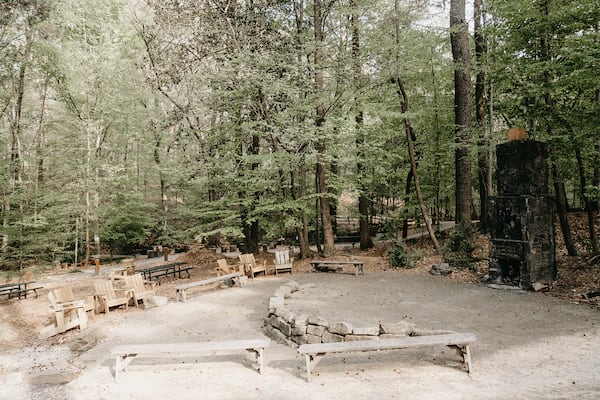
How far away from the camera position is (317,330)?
5977 mm

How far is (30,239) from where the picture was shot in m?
12.6

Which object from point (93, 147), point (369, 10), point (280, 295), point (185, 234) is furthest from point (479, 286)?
point (93, 147)

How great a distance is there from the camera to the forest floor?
4551 mm

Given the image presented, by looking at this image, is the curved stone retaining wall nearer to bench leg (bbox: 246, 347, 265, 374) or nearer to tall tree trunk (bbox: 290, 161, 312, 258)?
bench leg (bbox: 246, 347, 265, 374)

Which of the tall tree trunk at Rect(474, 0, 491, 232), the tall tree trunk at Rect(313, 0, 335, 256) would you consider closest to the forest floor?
the tall tree trunk at Rect(313, 0, 335, 256)

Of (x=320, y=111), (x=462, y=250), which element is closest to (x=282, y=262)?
(x=320, y=111)

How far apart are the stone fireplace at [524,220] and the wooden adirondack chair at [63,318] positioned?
985cm

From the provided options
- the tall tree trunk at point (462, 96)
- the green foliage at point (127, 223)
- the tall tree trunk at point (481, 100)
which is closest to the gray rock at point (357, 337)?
the tall tree trunk at point (462, 96)

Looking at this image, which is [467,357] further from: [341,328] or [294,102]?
[294,102]

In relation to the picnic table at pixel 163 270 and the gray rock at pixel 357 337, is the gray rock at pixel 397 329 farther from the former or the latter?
the picnic table at pixel 163 270

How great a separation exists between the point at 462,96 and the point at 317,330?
10900 mm

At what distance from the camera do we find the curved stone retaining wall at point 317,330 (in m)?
5.65

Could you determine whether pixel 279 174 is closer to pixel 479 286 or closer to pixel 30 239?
pixel 479 286

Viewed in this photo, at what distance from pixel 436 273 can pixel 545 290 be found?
3034 mm
